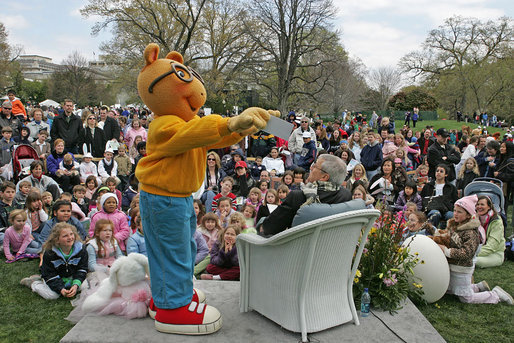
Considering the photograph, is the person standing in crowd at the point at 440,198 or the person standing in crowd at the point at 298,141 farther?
the person standing in crowd at the point at 298,141

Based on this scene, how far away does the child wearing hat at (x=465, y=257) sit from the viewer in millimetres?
4438

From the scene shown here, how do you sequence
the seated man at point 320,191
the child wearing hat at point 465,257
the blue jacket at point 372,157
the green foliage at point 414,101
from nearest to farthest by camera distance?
the seated man at point 320,191 → the child wearing hat at point 465,257 → the blue jacket at point 372,157 → the green foliage at point 414,101

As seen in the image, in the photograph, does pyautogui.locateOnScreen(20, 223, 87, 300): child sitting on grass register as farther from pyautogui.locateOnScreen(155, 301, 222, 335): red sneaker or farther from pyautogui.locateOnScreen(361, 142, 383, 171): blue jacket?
pyautogui.locateOnScreen(361, 142, 383, 171): blue jacket

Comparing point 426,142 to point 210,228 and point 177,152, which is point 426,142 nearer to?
point 210,228

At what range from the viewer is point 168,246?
303 centimetres

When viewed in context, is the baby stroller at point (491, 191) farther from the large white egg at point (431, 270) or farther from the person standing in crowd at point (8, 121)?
the person standing in crowd at point (8, 121)

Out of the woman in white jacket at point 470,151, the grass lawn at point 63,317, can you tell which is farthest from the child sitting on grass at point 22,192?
the woman in white jacket at point 470,151

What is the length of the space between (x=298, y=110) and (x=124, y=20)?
19100 millimetres

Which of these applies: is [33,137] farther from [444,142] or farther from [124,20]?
[124,20]

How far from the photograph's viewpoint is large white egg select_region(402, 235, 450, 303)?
4.23 meters

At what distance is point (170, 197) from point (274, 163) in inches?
261

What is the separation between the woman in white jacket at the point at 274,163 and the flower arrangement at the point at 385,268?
5535mm

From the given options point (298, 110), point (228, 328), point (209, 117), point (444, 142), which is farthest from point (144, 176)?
point (298, 110)

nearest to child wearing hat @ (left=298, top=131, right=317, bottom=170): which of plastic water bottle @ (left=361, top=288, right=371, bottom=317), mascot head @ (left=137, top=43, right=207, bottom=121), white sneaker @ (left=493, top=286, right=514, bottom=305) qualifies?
white sneaker @ (left=493, top=286, right=514, bottom=305)
